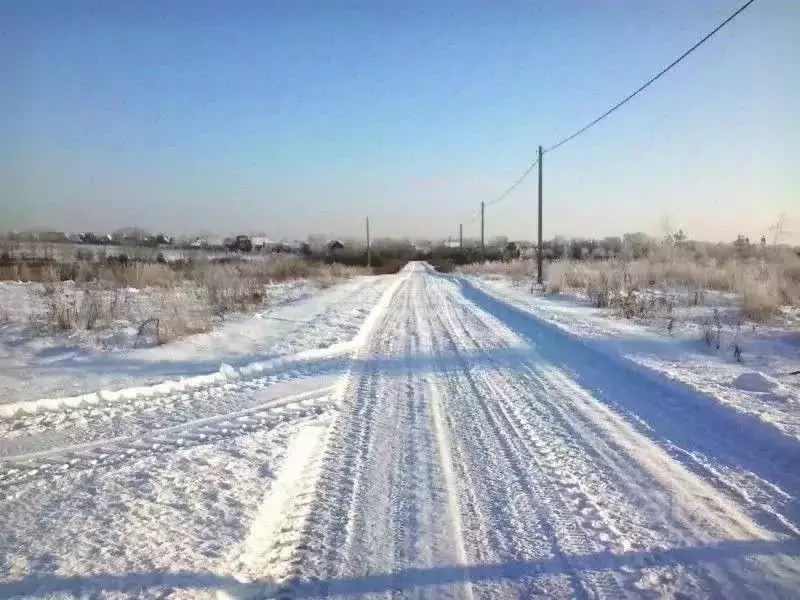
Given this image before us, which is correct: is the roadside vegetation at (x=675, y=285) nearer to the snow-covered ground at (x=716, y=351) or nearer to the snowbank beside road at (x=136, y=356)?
the snow-covered ground at (x=716, y=351)

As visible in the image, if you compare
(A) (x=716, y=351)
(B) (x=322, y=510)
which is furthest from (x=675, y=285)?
(B) (x=322, y=510)

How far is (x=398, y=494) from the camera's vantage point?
4.79 metres

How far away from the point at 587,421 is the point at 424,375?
9.71ft

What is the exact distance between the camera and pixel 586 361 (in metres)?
10.8

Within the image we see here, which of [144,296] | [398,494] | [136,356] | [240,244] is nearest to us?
[398,494]


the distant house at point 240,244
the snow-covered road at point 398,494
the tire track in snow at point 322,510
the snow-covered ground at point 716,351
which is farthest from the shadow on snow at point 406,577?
the distant house at point 240,244

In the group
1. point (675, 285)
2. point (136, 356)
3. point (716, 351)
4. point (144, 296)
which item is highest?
point (144, 296)

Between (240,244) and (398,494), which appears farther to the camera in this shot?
(240,244)

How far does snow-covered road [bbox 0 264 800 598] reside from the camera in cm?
356

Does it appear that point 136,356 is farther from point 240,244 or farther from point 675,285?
point 240,244

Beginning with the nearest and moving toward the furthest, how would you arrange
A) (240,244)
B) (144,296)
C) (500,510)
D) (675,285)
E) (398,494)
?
(500,510), (398,494), (144,296), (675,285), (240,244)

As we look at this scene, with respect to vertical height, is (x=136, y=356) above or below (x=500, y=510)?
above

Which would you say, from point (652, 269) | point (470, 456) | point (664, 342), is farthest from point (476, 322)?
point (652, 269)

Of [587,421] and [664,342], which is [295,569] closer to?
[587,421]
